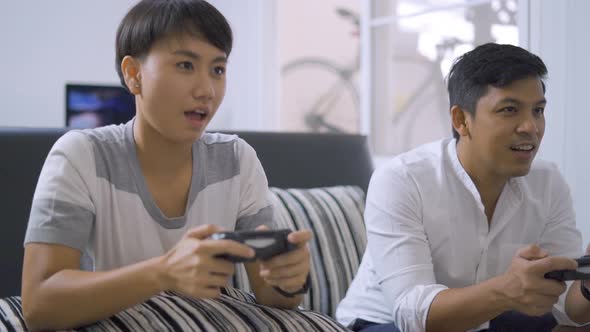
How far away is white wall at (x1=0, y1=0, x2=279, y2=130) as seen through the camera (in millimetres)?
3414

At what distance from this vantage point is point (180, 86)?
115cm

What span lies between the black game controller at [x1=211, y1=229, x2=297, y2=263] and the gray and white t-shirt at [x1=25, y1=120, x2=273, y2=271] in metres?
0.29

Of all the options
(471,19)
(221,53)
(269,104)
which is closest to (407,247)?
(221,53)

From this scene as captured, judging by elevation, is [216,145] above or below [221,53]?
below

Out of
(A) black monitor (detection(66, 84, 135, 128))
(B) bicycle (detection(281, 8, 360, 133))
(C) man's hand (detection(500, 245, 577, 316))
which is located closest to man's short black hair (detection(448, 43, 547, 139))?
(C) man's hand (detection(500, 245, 577, 316))

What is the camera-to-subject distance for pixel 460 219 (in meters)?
1.44

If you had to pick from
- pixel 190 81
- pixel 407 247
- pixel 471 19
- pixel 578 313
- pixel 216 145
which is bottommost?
pixel 578 313

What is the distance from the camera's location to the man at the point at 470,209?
1372 millimetres

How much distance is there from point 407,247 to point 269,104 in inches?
101

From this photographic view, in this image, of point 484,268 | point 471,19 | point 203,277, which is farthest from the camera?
point 471,19

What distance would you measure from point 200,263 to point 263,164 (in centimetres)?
107

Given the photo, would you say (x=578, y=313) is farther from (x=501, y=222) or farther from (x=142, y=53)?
(x=142, y=53)

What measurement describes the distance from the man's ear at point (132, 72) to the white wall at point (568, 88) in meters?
1.45

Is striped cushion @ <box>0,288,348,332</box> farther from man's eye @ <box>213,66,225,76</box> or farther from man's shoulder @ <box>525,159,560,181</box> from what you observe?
man's shoulder @ <box>525,159,560,181</box>
